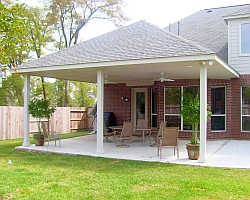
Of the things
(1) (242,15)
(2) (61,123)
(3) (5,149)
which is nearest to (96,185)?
(3) (5,149)

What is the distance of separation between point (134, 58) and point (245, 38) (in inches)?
293

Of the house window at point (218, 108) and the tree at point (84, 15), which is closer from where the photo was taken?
the house window at point (218, 108)

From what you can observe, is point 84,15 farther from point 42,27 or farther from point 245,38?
point 245,38

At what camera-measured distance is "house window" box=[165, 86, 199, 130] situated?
14.3 m

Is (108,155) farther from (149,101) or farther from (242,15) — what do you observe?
(242,15)

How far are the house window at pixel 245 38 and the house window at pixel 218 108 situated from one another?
1.99 meters

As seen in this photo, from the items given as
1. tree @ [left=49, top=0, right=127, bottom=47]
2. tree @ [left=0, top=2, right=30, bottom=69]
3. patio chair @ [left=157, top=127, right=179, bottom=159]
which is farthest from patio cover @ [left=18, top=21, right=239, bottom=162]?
tree @ [left=49, top=0, right=127, bottom=47]

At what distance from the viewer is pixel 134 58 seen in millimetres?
8805

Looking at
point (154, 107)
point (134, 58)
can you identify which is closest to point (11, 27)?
point (134, 58)

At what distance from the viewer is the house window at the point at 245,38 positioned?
543 inches

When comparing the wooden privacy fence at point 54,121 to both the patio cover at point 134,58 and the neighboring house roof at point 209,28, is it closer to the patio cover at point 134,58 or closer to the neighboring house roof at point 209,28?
the patio cover at point 134,58

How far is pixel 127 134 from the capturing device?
11.1m

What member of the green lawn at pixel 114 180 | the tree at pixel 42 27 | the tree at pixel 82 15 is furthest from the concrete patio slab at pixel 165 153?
the tree at pixel 82 15

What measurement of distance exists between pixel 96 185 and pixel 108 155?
349cm
